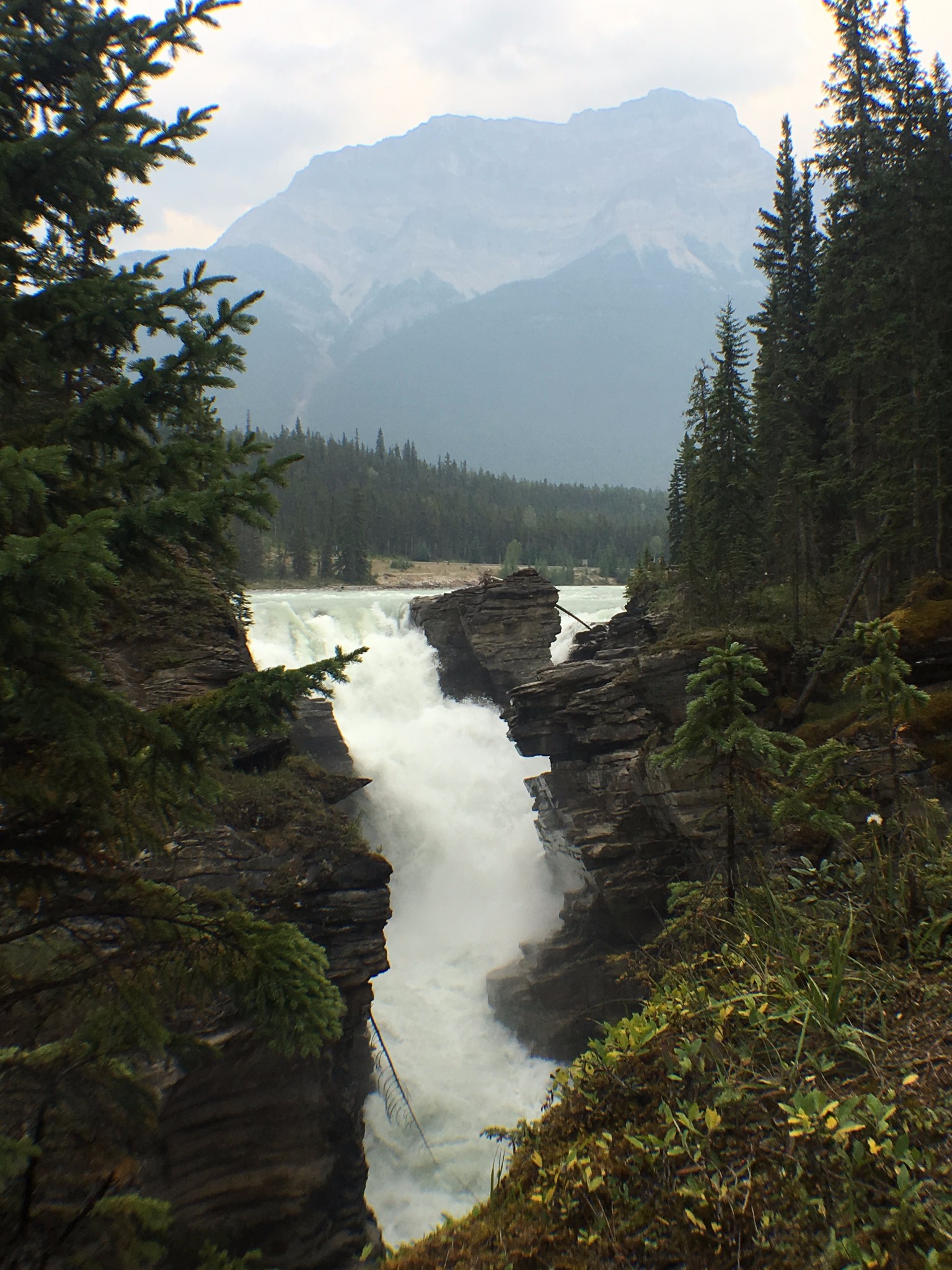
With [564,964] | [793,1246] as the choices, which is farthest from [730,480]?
[793,1246]

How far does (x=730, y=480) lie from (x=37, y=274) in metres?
23.2

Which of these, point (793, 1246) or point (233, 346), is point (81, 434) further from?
point (793, 1246)

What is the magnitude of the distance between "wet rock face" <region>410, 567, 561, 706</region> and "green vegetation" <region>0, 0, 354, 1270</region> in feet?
108

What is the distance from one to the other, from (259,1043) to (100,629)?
28.7 ft

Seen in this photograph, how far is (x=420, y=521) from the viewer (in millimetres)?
113125

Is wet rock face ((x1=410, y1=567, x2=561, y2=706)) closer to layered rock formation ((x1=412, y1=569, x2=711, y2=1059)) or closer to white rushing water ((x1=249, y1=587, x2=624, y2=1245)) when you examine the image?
white rushing water ((x1=249, y1=587, x2=624, y2=1245))

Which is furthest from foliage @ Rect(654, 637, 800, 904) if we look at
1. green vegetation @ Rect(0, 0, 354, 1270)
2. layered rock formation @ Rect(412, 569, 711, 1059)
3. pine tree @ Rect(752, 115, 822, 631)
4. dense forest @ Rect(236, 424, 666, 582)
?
dense forest @ Rect(236, 424, 666, 582)

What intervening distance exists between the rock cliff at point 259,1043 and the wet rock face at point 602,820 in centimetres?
678

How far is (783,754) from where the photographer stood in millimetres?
7770

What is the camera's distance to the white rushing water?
1561 cm

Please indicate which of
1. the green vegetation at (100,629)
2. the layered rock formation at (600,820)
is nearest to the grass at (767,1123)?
the green vegetation at (100,629)

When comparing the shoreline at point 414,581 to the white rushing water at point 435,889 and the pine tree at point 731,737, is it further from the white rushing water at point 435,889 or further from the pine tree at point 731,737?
the pine tree at point 731,737

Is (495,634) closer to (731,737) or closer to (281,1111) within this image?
(281,1111)

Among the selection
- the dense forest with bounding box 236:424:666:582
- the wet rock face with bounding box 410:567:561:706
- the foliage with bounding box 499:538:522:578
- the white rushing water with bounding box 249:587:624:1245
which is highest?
the dense forest with bounding box 236:424:666:582
